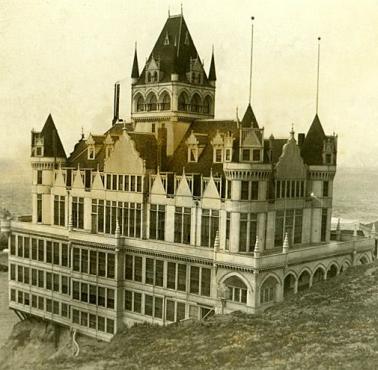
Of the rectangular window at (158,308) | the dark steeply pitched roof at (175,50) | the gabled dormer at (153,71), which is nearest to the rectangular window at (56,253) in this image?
the rectangular window at (158,308)

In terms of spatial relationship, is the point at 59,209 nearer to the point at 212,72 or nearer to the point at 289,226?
the point at 212,72

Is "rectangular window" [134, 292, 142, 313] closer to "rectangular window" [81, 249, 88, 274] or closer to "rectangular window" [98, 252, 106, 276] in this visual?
"rectangular window" [98, 252, 106, 276]

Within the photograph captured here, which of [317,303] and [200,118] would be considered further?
[200,118]

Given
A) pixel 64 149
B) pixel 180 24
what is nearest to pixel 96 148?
pixel 64 149

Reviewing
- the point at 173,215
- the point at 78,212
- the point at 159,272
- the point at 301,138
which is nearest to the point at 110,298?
the point at 159,272

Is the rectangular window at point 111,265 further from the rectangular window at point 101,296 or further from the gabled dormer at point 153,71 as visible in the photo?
the gabled dormer at point 153,71

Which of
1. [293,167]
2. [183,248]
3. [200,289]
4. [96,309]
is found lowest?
Result: [96,309]

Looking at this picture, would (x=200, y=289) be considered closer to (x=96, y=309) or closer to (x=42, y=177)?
(x=96, y=309)
